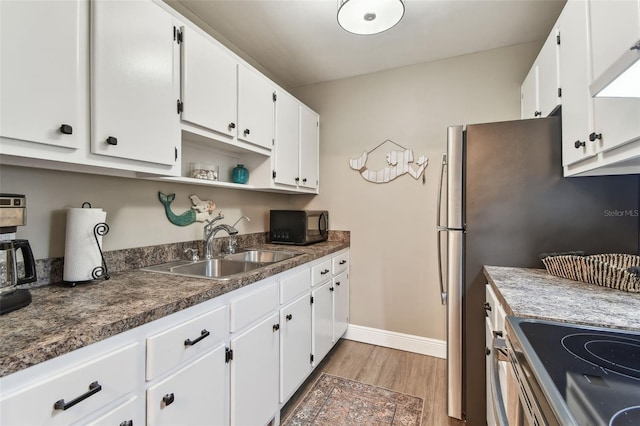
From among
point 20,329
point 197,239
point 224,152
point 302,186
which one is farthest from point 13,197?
point 302,186

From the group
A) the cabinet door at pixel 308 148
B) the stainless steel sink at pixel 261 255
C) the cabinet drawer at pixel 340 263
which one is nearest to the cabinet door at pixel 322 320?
the cabinet drawer at pixel 340 263

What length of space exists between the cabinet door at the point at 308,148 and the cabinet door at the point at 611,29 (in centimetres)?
194

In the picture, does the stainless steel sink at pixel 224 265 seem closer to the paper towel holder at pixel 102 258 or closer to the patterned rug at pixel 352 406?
the paper towel holder at pixel 102 258

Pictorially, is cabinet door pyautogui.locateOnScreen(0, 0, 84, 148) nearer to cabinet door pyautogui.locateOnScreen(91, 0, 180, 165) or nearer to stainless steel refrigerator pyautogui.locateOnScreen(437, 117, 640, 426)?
cabinet door pyautogui.locateOnScreen(91, 0, 180, 165)

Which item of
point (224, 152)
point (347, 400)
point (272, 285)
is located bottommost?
point (347, 400)

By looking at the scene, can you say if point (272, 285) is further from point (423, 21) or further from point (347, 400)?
point (423, 21)

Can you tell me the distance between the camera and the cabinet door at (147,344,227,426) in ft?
3.10

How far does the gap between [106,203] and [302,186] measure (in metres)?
1.54

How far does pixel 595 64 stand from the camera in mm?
1153

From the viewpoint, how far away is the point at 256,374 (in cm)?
144

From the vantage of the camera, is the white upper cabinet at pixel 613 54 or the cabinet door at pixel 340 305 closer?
the white upper cabinet at pixel 613 54

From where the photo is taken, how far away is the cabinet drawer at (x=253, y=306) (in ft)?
4.27

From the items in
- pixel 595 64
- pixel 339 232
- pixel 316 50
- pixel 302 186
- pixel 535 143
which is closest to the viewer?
pixel 595 64

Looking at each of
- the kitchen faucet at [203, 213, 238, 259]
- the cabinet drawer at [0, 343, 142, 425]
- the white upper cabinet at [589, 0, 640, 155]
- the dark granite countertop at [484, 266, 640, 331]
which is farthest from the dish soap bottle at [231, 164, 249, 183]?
the white upper cabinet at [589, 0, 640, 155]
